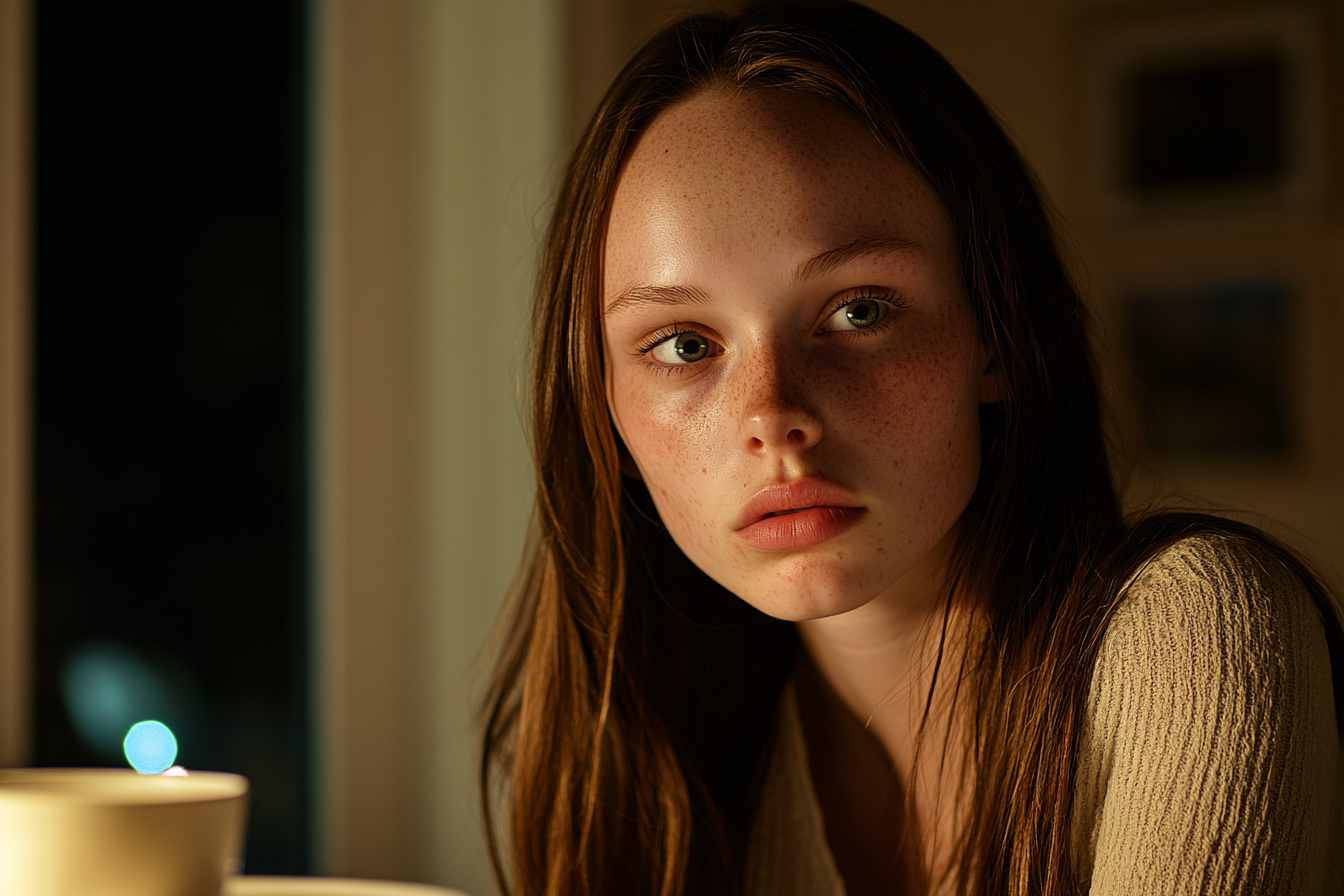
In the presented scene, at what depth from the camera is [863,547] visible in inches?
26.7

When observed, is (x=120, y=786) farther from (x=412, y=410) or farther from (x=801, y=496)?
(x=412, y=410)

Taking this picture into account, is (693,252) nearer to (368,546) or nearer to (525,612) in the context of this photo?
(525,612)

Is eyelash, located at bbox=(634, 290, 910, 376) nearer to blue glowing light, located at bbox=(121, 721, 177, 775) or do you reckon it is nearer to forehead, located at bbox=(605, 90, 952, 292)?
forehead, located at bbox=(605, 90, 952, 292)

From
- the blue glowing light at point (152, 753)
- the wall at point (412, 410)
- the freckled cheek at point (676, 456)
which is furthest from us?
the wall at point (412, 410)

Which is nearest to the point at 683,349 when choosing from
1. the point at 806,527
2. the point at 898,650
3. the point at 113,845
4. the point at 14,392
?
the point at 806,527

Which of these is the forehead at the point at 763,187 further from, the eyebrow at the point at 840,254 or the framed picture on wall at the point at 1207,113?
the framed picture on wall at the point at 1207,113

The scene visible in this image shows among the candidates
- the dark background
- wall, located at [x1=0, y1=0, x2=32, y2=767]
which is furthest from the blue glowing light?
the dark background

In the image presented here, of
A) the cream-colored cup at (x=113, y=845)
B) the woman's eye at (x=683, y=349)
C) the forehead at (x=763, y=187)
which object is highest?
the forehead at (x=763, y=187)

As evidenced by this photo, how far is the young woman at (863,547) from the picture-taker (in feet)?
2.08

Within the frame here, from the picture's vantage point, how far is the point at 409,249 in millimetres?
1682

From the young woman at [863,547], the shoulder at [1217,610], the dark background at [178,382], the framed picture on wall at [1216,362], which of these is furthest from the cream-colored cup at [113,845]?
the framed picture on wall at [1216,362]

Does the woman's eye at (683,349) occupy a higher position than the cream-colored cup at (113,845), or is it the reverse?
the woman's eye at (683,349)

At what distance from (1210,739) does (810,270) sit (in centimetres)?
34

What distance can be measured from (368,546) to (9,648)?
0.56 metres
